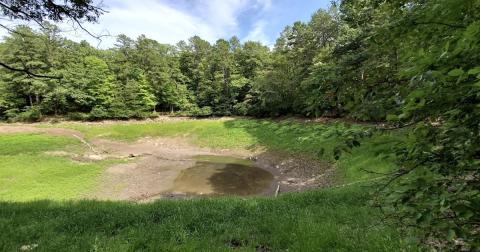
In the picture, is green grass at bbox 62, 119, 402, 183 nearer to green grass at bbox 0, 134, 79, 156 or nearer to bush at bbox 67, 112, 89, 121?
green grass at bbox 0, 134, 79, 156

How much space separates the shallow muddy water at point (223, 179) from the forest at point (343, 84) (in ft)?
18.5

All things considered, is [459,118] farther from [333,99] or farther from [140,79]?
[140,79]

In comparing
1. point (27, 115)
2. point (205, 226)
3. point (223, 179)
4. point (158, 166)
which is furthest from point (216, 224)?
point (27, 115)

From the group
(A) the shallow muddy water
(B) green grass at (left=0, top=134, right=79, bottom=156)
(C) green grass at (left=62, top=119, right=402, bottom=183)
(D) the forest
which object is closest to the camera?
(D) the forest

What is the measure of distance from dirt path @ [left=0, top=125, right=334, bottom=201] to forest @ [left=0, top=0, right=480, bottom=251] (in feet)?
13.8

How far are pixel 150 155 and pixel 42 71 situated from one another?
28216 mm

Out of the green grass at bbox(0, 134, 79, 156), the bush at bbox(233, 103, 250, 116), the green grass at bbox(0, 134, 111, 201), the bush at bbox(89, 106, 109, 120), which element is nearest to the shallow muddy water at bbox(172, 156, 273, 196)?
the green grass at bbox(0, 134, 111, 201)

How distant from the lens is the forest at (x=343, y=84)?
1.86 metres

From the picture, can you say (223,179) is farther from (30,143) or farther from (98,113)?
(98,113)

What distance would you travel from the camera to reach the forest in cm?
186

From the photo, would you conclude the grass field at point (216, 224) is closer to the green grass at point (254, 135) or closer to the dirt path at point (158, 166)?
the dirt path at point (158, 166)

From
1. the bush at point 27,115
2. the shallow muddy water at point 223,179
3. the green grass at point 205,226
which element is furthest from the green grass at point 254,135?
the bush at point 27,115

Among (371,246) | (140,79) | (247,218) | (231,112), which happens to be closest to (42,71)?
(140,79)

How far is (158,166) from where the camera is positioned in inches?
875
